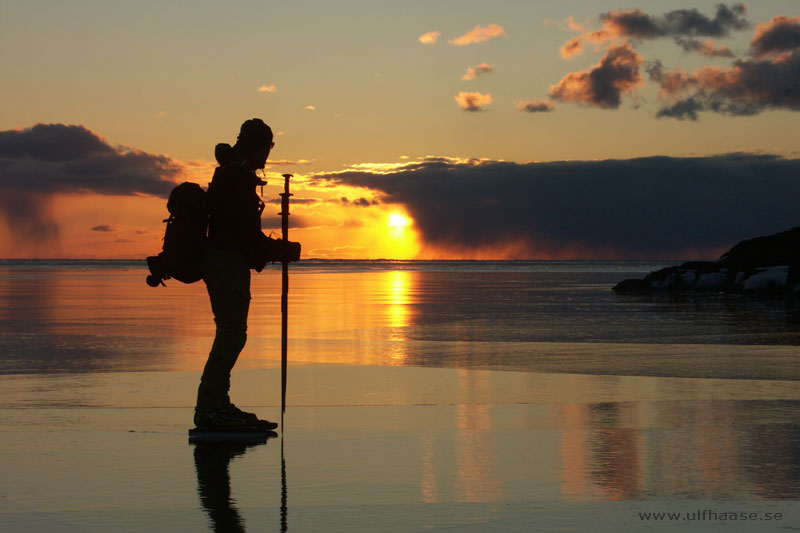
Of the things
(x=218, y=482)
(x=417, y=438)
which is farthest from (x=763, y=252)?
(x=218, y=482)

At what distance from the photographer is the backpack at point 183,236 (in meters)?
7.07

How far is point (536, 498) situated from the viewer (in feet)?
16.8

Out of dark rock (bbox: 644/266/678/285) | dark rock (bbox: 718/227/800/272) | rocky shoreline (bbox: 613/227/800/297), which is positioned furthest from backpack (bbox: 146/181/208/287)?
dark rock (bbox: 718/227/800/272)

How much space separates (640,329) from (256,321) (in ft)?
26.4

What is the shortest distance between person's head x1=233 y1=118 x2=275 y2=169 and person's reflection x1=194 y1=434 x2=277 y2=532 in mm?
2184

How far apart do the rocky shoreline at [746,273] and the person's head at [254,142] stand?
2903cm

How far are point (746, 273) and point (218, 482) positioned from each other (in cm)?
3864

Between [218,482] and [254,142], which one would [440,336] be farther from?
[218,482]

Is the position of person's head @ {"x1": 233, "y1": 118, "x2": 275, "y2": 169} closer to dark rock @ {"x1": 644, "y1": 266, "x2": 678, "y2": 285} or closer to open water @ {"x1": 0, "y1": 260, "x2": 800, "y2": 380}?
open water @ {"x1": 0, "y1": 260, "x2": 800, "y2": 380}

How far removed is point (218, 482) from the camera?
18.2ft

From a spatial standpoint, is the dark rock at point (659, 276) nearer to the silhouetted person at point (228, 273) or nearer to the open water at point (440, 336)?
the open water at point (440, 336)

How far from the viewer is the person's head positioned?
7.39m

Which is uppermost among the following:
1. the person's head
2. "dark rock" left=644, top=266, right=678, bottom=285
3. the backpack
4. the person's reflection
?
the person's head

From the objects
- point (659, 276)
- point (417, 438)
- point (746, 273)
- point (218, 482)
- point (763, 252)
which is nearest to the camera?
point (218, 482)
